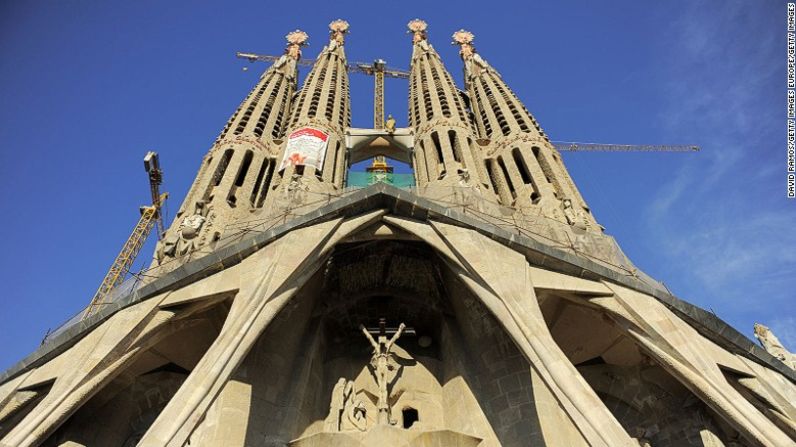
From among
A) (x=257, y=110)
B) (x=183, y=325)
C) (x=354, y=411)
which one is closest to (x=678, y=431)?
(x=354, y=411)

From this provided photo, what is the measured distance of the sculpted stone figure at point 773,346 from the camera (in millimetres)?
17891

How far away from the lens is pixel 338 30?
37406 millimetres

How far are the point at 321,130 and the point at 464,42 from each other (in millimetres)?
15442

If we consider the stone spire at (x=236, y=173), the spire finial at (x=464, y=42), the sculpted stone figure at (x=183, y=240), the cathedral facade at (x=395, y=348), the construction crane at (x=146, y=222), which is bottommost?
the cathedral facade at (x=395, y=348)

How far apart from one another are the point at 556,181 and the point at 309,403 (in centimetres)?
1103

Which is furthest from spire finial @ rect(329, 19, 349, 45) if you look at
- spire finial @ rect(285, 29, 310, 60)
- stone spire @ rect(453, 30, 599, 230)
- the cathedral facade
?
the cathedral facade

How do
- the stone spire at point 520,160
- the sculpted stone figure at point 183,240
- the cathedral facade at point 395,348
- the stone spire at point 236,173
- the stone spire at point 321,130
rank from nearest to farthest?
the cathedral facade at point 395,348
the sculpted stone figure at point 183,240
the stone spire at point 236,173
the stone spire at point 520,160
the stone spire at point 321,130

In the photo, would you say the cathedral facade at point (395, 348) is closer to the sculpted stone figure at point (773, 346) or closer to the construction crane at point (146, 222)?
the sculpted stone figure at point (773, 346)

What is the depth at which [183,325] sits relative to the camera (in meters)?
12.1

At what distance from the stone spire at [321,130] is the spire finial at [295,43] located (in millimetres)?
1781

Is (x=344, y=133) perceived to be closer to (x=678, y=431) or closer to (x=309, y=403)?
(x=309, y=403)

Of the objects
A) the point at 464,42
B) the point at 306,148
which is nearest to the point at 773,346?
the point at 306,148

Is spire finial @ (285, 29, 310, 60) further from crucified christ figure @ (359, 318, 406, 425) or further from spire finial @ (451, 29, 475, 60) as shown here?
crucified christ figure @ (359, 318, 406, 425)

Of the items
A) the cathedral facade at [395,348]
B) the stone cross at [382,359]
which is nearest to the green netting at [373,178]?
the cathedral facade at [395,348]
